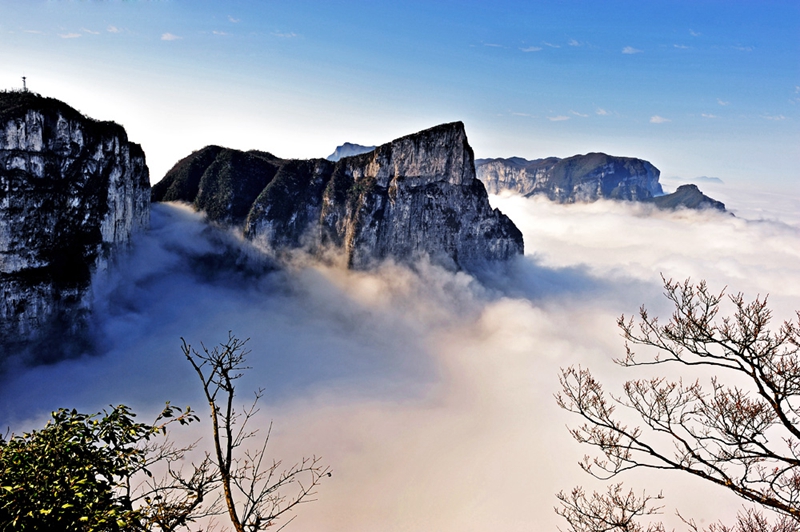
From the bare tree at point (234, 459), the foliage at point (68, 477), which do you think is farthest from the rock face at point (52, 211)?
the foliage at point (68, 477)

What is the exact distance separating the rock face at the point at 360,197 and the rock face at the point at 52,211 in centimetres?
3199

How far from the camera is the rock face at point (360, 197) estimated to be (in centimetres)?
8819

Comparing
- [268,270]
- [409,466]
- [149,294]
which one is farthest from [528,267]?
[149,294]

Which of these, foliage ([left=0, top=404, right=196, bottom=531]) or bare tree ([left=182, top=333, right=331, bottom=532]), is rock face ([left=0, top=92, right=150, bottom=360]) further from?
foliage ([left=0, top=404, right=196, bottom=531])

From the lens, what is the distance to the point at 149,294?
71.1 metres

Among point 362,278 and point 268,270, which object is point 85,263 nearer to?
point 268,270

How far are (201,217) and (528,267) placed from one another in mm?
83674

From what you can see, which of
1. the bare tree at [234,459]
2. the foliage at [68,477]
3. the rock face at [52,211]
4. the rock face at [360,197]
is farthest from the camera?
the rock face at [360,197]

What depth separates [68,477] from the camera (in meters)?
8.87

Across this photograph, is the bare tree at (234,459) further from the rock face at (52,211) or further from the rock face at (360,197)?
the rock face at (360,197)

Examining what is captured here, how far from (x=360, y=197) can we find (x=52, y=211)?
52.7m

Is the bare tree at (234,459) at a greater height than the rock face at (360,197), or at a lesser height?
lesser

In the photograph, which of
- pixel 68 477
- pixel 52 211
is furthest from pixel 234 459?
pixel 52 211

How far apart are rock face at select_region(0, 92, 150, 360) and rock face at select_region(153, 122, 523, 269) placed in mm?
31988
